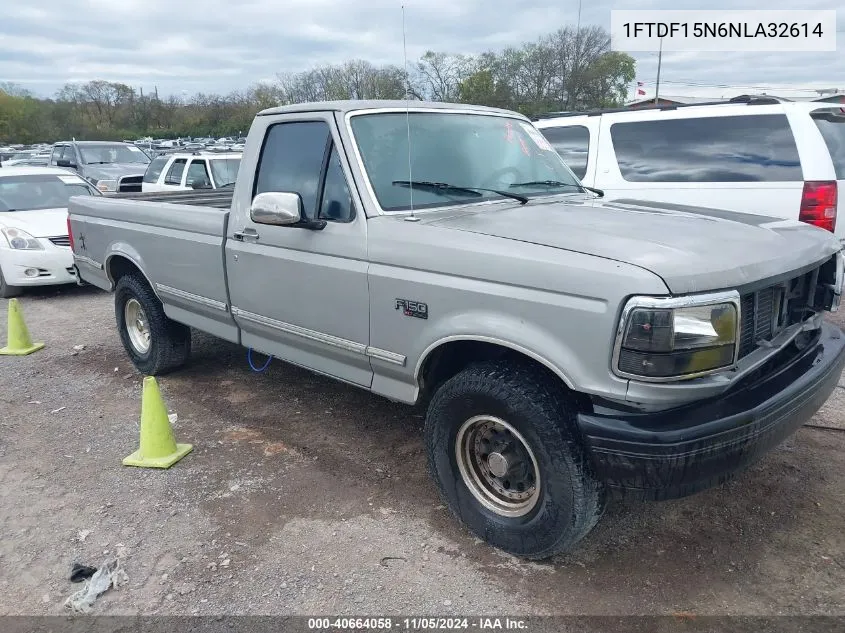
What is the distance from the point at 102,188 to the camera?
46.7 feet

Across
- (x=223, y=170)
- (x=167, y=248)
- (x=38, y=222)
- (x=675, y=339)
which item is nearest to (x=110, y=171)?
(x=223, y=170)

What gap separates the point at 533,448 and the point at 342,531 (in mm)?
1149

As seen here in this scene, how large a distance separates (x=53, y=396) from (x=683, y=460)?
4923 millimetres

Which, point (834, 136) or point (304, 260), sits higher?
point (834, 136)

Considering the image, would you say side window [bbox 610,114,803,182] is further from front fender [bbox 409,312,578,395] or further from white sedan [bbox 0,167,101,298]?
white sedan [bbox 0,167,101,298]

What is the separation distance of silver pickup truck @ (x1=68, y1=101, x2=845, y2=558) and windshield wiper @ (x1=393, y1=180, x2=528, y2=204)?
10mm

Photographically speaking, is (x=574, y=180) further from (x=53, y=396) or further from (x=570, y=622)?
(x=53, y=396)

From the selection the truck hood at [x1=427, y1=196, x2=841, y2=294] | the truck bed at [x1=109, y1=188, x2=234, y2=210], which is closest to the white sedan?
the truck bed at [x1=109, y1=188, x2=234, y2=210]

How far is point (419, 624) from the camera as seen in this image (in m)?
2.76

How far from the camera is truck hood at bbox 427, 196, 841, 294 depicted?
2570 millimetres

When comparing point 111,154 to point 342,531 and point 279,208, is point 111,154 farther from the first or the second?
point 342,531

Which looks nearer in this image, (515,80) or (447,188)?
(447,188)

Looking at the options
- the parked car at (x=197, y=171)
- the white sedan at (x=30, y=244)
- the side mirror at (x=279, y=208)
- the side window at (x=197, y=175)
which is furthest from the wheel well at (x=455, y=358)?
the side window at (x=197, y=175)

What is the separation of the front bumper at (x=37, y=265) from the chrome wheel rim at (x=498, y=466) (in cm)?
730
